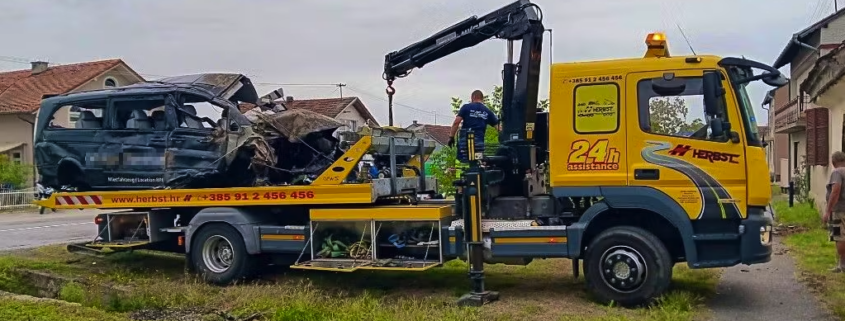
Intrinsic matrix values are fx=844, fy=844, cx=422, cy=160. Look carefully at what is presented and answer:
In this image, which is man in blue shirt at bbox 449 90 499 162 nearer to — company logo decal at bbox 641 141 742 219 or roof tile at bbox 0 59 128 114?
company logo decal at bbox 641 141 742 219

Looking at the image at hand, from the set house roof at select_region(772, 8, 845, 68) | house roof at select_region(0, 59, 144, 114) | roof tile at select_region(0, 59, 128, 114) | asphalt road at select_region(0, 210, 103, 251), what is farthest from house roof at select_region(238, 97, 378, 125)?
house roof at select_region(772, 8, 845, 68)

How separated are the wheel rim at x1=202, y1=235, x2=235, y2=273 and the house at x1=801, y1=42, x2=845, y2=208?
1071 centimetres

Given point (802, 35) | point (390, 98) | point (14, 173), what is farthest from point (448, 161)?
point (14, 173)

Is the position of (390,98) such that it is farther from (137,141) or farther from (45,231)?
(45,231)

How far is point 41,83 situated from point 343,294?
112ft

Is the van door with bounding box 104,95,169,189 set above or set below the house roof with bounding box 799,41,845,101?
below

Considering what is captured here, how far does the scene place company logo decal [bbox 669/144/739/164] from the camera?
27.9ft

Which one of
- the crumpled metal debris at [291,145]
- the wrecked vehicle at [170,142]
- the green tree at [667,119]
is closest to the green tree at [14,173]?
the wrecked vehicle at [170,142]

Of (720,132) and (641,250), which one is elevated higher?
(720,132)

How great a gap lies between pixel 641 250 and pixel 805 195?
52.0 feet

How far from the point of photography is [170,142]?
11.1 meters

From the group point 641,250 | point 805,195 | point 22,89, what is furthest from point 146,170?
point 22,89

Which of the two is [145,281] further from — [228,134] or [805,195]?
[805,195]

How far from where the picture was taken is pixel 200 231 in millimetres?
10961
